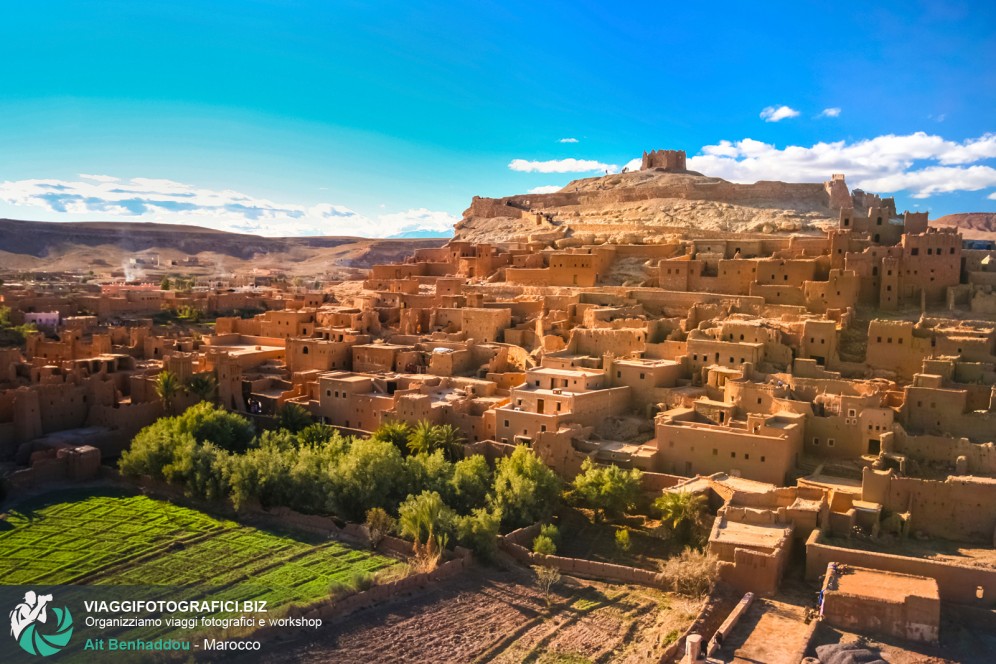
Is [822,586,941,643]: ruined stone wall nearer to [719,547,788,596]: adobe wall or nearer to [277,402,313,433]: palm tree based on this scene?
[719,547,788,596]: adobe wall

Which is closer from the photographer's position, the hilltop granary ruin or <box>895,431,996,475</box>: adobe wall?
the hilltop granary ruin

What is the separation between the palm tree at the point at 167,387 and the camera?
25.6 metres

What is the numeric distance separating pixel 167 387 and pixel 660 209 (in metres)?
26.1

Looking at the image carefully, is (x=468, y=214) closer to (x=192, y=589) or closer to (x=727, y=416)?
(x=727, y=416)

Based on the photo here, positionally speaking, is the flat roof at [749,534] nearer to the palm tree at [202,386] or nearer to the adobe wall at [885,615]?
the adobe wall at [885,615]

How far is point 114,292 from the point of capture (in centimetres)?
4772

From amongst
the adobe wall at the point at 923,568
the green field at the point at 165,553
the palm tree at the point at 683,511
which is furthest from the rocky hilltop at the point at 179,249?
the adobe wall at the point at 923,568

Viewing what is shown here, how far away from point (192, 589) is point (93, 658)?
272 centimetres

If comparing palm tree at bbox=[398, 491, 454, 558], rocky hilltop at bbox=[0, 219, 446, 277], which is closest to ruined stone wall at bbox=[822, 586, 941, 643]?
palm tree at bbox=[398, 491, 454, 558]

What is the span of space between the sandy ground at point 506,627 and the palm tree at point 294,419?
931 centimetres

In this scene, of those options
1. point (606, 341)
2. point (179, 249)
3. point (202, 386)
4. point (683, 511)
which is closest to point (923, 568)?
point (683, 511)

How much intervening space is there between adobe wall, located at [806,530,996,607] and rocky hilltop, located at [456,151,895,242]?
59.2 ft

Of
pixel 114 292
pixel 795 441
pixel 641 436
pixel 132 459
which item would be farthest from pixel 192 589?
pixel 114 292

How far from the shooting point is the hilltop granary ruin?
1794cm
